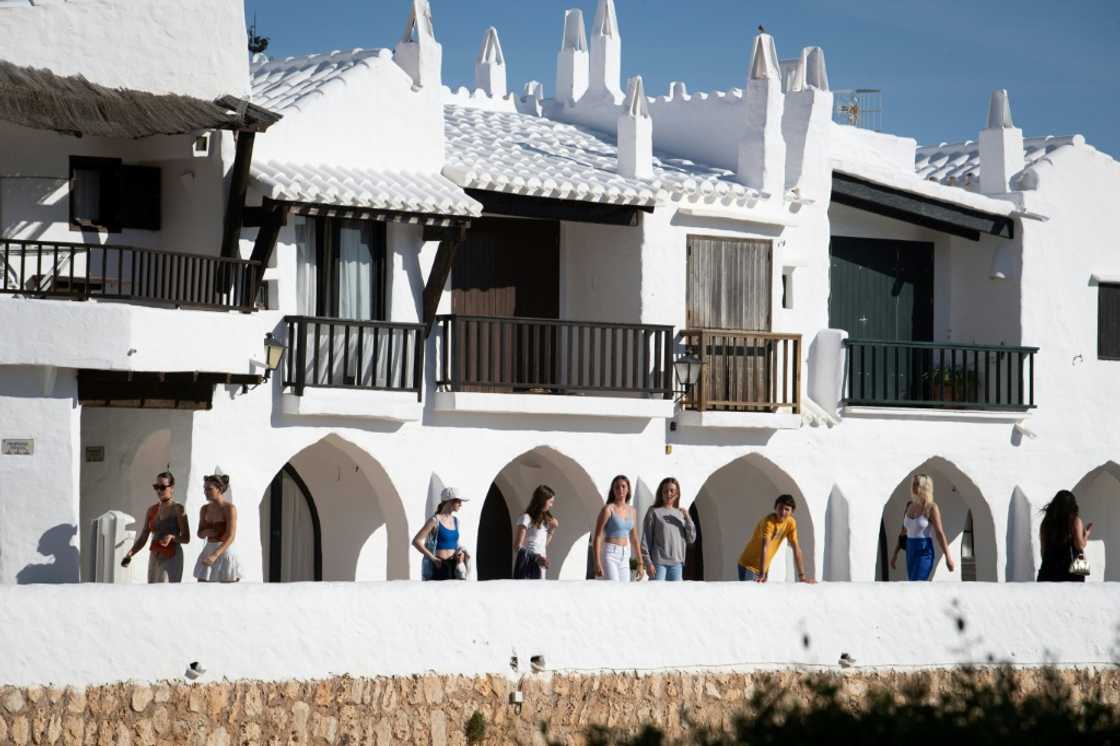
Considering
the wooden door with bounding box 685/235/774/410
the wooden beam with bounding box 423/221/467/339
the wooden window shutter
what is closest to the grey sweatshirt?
the wooden beam with bounding box 423/221/467/339

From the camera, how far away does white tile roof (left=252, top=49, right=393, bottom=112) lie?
80.6 ft

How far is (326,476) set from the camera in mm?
26031

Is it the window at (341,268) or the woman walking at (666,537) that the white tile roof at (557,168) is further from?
the woman walking at (666,537)

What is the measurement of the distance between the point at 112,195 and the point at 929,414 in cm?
1063

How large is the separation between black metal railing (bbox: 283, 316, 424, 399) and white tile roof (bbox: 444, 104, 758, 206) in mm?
1859

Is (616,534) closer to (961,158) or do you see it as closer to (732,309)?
(732,309)

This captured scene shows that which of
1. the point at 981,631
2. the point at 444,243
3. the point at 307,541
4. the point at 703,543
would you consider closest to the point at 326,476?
the point at 307,541

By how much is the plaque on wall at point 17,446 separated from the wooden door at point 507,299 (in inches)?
222

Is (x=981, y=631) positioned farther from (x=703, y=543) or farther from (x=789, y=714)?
(x=789, y=714)

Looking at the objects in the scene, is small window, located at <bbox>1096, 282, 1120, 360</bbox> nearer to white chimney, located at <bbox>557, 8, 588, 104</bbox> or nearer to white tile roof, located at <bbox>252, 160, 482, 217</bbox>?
white chimney, located at <bbox>557, 8, 588, 104</bbox>

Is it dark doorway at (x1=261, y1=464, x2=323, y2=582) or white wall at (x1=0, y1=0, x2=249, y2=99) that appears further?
dark doorway at (x1=261, y1=464, x2=323, y2=582)

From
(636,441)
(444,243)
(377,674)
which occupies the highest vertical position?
(444,243)

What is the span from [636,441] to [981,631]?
500cm

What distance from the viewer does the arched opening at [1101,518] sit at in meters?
31.5
